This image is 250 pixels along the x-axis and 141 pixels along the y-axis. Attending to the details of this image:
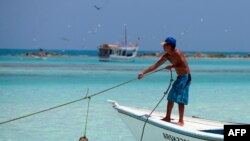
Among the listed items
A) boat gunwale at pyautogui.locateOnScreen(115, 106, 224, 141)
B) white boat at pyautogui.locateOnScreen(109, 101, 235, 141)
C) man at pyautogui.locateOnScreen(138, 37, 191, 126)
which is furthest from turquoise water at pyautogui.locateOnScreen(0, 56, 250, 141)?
man at pyautogui.locateOnScreen(138, 37, 191, 126)

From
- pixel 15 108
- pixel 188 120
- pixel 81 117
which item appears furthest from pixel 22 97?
pixel 188 120

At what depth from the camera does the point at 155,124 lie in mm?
9641

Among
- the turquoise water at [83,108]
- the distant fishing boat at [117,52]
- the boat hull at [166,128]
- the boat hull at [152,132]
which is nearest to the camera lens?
the boat hull at [166,128]

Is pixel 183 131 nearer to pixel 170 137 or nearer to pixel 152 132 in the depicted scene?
pixel 170 137

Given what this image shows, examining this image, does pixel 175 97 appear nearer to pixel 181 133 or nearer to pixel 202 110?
pixel 181 133

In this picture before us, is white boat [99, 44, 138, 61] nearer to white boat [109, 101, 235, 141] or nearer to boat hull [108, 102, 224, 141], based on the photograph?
white boat [109, 101, 235, 141]

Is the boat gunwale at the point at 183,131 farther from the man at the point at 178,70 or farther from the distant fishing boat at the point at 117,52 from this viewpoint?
the distant fishing boat at the point at 117,52

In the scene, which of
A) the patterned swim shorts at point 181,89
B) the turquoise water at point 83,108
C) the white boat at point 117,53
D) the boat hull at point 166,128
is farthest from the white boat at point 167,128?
the white boat at point 117,53

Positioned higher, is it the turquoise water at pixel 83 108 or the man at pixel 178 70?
the man at pixel 178 70

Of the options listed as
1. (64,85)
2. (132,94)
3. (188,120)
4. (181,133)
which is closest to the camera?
(181,133)

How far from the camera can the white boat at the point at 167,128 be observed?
29.2 ft

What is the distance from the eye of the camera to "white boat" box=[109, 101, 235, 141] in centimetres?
890

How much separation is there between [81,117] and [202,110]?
4295mm

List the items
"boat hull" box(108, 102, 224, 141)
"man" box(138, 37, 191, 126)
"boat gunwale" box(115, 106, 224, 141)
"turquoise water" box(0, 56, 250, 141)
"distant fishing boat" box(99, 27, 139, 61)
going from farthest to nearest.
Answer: "distant fishing boat" box(99, 27, 139, 61)
"turquoise water" box(0, 56, 250, 141)
"man" box(138, 37, 191, 126)
"boat hull" box(108, 102, 224, 141)
"boat gunwale" box(115, 106, 224, 141)
